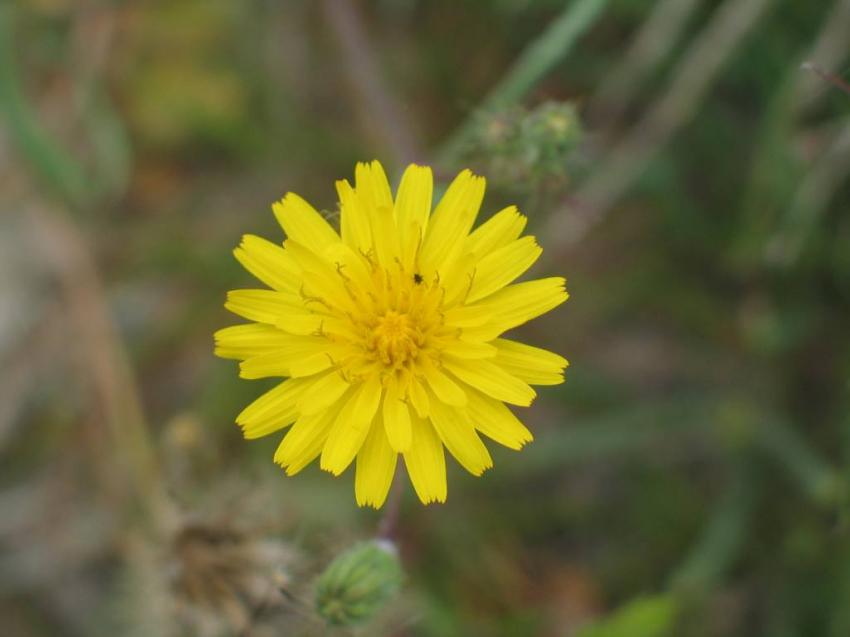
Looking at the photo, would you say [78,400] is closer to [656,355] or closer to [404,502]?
[404,502]

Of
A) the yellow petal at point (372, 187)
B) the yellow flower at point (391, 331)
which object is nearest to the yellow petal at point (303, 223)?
the yellow flower at point (391, 331)

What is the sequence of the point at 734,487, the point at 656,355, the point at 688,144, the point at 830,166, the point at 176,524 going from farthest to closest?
the point at 656,355 < the point at 688,144 < the point at 734,487 < the point at 830,166 < the point at 176,524

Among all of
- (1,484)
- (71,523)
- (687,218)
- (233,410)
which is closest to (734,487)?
(687,218)

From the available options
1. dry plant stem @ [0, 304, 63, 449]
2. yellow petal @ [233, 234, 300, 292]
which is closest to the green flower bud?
yellow petal @ [233, 234, 300, 292]

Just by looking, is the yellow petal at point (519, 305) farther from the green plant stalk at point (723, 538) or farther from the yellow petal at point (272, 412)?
the green plant stalk at point (723, 538)

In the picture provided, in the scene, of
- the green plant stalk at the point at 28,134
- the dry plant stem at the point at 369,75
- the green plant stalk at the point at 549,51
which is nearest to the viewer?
the green plant stalk at the point at 549,51

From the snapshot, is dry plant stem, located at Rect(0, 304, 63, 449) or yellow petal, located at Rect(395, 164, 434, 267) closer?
yellow petal, located at Rect(395, 164, 434, 267)

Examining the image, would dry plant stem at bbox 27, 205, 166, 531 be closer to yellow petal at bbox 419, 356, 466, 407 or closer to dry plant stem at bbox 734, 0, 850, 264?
yellow petal at bbox 419, 356, 466, 407
